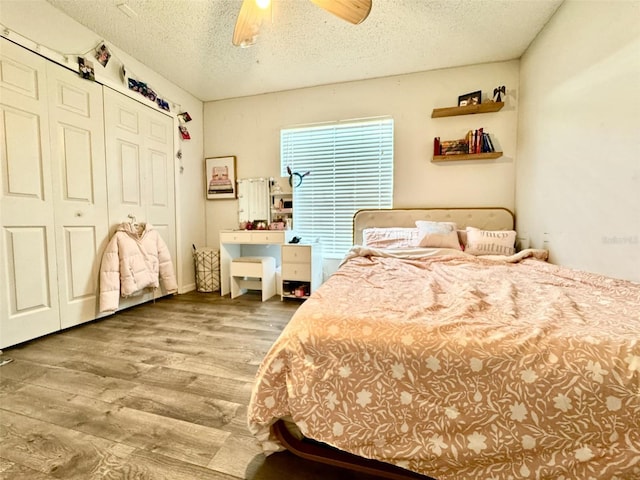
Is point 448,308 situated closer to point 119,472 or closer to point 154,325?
point 119,472

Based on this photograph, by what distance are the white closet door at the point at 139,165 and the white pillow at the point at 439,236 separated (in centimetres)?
283

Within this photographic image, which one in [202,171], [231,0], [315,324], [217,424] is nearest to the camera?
[315,324]

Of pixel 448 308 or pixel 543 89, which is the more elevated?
pixel 543 89

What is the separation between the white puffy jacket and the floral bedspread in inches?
86.1

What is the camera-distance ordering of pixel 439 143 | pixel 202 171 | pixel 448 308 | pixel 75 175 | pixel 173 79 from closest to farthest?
pixel 448 308 < pixel 75 175 < pixel 439 143 < pixel 173 79 < pixel 202 171

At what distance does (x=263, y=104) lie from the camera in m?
3.44

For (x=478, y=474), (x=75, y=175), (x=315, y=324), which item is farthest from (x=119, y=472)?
(x=75, y=175)

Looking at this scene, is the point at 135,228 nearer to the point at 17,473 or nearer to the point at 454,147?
the point at 17,473

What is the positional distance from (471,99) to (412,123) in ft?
1.95

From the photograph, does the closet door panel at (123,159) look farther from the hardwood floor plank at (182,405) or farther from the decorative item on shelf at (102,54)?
the hardwood floor plank at (182,405)

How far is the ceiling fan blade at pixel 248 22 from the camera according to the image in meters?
1.66

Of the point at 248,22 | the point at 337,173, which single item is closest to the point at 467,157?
the point at 337,173

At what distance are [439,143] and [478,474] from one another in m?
2.88

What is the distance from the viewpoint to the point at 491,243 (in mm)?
2406
